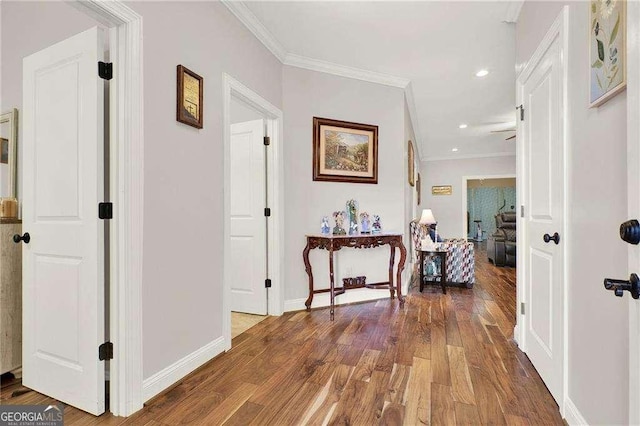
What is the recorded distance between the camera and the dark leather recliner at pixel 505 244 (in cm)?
582

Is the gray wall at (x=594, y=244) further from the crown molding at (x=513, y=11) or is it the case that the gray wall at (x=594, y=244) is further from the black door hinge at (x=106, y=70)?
the black door hinge at (x=106, y=70)

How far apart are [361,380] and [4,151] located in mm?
3077

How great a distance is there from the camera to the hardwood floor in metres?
1.58

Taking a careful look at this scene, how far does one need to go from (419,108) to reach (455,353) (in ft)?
12.8

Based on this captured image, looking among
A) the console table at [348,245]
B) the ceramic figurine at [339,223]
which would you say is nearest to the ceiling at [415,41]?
the ceramic figurine at [339,223]

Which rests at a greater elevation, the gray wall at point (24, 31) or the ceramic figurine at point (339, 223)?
the gray wall at point (24, 31)

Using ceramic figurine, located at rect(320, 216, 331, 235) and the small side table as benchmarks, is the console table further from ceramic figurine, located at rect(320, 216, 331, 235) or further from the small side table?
the small side table

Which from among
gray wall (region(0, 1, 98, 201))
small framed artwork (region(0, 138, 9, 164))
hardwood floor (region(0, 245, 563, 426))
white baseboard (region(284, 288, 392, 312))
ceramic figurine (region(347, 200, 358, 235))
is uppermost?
gray wall (region(0, 1, 98, 201))

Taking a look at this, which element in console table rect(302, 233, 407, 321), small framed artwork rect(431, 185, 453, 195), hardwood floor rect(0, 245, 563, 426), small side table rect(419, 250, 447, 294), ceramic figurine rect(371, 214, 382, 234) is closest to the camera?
hardwood floor rect(0, 245, 563, 426)

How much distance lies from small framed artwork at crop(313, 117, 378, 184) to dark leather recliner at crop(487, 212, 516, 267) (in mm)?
3651

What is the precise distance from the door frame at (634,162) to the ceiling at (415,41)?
216cm

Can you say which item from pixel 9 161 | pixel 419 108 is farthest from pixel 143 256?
pixel 419 108

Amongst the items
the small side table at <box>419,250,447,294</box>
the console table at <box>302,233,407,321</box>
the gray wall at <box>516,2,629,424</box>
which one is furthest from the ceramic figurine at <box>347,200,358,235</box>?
the gray wall at <box>516,2,629,424</box>

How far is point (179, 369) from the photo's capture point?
1.93m
